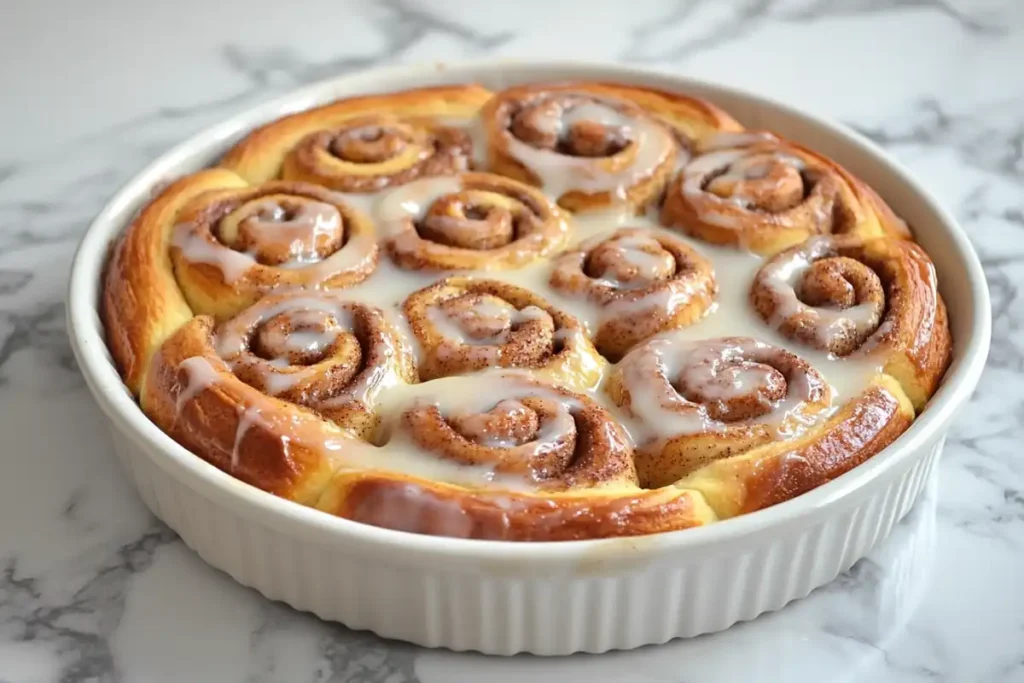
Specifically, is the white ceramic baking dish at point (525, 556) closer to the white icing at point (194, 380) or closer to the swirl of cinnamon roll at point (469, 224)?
the white icing at point (194, 380)

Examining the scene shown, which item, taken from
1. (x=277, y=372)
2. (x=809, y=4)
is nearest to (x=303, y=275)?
(x=277, y=372)

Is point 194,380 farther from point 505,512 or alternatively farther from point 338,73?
point 338,73

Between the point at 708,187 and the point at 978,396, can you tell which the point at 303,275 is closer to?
the point at 708,187

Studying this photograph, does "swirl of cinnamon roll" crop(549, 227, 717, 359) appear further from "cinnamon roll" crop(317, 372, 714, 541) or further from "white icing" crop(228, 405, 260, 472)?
"white icing" crop(228, 405, 260, 472)

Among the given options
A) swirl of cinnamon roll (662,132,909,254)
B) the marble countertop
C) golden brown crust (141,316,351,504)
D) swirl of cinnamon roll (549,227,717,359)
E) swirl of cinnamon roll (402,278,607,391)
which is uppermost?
swirl of cinnamon roll (662,132,909,254)

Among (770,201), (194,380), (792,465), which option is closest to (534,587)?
(792,465)

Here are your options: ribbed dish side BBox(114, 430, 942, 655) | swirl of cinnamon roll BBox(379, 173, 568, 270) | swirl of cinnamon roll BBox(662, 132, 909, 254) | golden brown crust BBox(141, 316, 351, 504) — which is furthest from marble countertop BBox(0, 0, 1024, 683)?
swirl of cinnamon roll BBox(379, 173, 568, 270)

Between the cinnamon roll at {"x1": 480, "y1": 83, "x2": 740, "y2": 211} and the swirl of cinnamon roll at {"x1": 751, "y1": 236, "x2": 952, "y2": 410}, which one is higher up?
the cinnamon roll at {"x1": 480, "y1": 83, "x2": 740, "y2": 211}

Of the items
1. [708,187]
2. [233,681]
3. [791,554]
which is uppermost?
[708,187]
